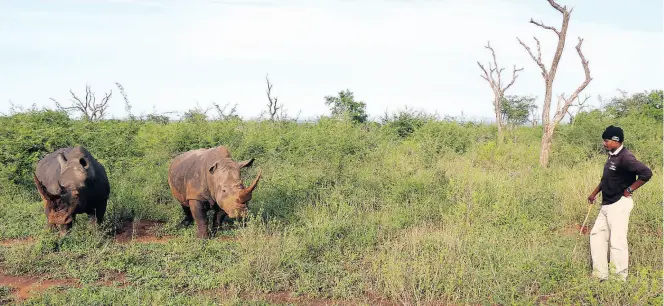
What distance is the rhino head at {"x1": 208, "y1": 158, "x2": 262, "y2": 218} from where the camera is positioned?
734 cm

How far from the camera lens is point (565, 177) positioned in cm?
1100

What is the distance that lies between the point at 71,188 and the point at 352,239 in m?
4.19

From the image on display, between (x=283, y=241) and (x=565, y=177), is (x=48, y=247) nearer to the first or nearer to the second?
(x=283, y=241)

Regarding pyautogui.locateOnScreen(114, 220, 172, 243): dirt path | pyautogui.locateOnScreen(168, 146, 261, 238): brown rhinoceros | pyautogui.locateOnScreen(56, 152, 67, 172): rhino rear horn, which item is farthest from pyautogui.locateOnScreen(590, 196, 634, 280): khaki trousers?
pyautogui.locateOnScreen(56, 152, 67, 172): rhino rear horn

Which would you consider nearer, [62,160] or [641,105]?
[62,160]

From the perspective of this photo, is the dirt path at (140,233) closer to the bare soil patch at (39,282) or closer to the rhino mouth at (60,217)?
the rhino mouth at (60,217)

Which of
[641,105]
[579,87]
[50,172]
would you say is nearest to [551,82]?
[579,87]

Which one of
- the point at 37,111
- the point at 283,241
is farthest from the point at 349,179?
the point at 37,111

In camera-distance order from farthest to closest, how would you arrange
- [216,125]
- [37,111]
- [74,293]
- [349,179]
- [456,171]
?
[216,125], [37,111], [456,171], [349,179], [74,293]

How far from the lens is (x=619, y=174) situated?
5773mm

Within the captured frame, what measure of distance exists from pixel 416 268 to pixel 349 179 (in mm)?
4903

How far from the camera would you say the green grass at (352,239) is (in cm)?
556

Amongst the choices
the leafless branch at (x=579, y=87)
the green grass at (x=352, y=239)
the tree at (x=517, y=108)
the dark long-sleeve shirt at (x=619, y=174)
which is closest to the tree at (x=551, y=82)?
the leafless branch at (x=579, y=87)

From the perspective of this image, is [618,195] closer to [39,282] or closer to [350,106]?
[39,282]
